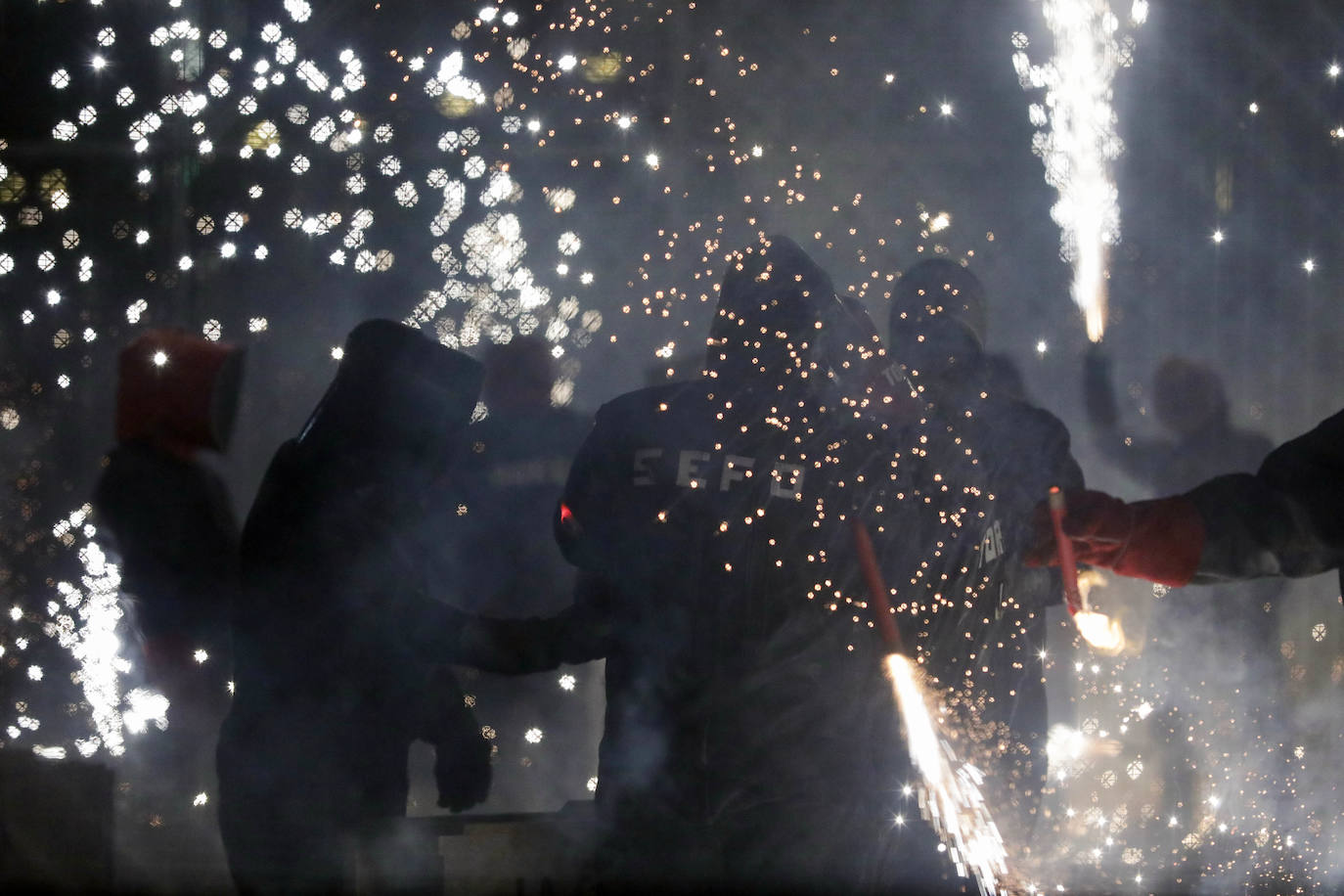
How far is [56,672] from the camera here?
129 inches

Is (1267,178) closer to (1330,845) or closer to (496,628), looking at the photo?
(1330,845)

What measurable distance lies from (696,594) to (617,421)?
0.40 metres

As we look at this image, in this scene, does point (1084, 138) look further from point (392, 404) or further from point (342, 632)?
point (342, 632)

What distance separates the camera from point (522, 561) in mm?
3164

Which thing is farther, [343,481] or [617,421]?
[343,481]

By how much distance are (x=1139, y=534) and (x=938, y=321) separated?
0.93 metres

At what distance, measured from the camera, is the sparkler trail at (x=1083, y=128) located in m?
3.60

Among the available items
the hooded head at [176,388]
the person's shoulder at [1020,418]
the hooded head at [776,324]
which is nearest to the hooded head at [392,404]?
the hooded head at [776,324]

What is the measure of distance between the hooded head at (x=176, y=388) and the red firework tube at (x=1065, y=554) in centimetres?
240

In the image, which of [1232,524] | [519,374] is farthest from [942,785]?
[519,374]

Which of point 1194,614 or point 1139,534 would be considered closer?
point 1139,534

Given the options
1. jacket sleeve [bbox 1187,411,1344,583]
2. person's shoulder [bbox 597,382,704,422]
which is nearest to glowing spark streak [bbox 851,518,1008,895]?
person's shoulder [bbox 597,382,704,422]

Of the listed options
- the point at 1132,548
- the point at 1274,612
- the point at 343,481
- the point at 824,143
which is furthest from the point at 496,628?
the point at 1274,612

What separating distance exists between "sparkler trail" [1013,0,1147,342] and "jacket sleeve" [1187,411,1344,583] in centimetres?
164
